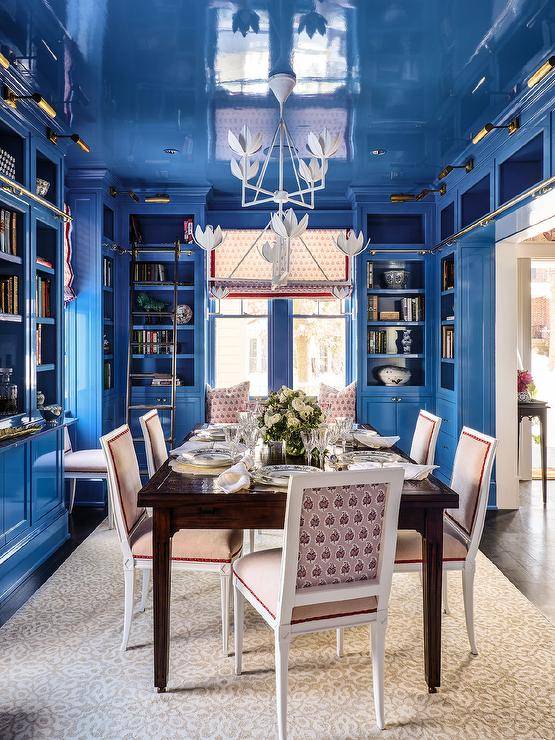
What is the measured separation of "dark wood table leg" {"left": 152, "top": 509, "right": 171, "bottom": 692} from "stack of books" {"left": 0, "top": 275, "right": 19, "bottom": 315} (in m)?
1.86

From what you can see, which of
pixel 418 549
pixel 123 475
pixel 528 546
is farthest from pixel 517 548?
pixel 123 475

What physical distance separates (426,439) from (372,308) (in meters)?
2.75

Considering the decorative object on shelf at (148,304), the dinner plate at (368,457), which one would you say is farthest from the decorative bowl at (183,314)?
the dinner plate at (368,457)

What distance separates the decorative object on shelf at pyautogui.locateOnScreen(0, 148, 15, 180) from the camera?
129 inches

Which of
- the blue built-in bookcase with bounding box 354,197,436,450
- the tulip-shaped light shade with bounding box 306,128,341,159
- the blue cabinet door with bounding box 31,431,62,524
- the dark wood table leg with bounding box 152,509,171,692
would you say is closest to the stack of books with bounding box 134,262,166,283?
the blue built-in bookcase with bounding box 354,197,436,450

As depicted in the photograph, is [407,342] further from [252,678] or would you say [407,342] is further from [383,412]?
[252,678]

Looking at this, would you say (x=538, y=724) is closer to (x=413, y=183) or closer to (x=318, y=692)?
(x=318, y=692)

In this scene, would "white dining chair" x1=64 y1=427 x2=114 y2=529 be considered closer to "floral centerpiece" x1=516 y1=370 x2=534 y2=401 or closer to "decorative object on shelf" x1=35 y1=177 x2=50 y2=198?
"decorative object on shelf" x1=35 y1=177 x2=50 y2=198

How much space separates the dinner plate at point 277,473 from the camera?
2.34 meters

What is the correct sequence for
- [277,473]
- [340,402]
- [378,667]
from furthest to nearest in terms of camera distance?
[340,402] → [277,473] → [378,667]

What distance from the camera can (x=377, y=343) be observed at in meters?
5.82

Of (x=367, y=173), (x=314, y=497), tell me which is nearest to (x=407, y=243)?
(x=367, y=173)

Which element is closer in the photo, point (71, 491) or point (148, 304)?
point (71, 491)

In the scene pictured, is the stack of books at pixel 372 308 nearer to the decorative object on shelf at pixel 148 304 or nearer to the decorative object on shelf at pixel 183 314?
the decorative object on shelf at pixel 183 314
